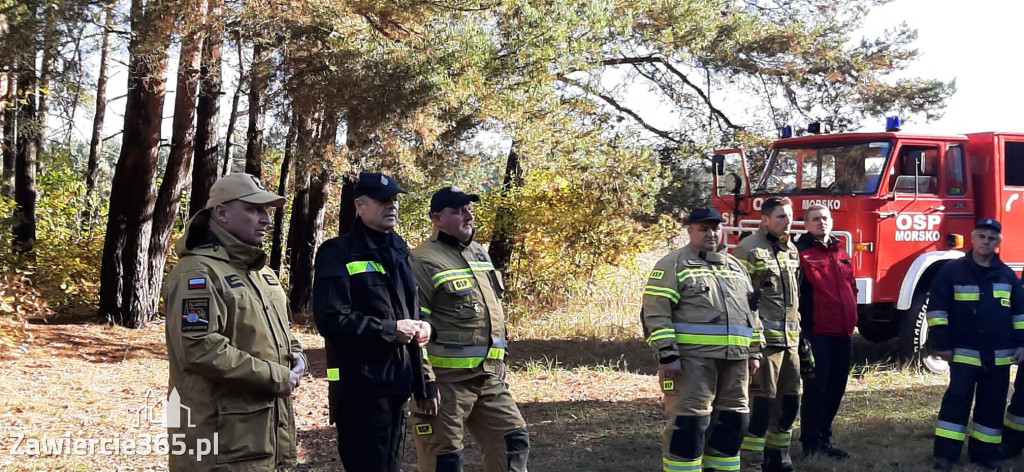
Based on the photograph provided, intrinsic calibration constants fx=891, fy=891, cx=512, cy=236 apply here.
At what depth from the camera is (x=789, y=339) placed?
5.71 meters

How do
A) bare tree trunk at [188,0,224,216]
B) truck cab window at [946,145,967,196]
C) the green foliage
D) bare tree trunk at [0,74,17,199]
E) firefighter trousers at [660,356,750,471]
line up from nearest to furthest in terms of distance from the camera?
firefighter trousers at [660,356,750,471] < truck cab window at [946,145,967,196] < bare tree trunk at [0,74,17,199] < bare tree trunk at [188,0,224,216] < the green foliage

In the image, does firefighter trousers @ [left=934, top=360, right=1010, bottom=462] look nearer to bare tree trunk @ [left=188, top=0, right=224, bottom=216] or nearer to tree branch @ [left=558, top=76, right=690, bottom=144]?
tree branch @ [left=558, top=76, right=690, bottom=144]

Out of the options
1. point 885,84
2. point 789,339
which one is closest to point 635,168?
point 885,84

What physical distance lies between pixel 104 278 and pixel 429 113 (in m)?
5.67

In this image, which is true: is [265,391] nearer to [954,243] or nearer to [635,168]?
[954,243]

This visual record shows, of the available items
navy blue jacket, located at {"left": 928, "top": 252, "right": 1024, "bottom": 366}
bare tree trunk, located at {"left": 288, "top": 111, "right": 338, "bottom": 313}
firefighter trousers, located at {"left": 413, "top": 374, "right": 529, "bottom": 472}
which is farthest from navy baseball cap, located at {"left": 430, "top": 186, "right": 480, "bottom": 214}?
bare tree trunk, located at {"left": 288, "top": 111, "right": 338, "bottom": 313}

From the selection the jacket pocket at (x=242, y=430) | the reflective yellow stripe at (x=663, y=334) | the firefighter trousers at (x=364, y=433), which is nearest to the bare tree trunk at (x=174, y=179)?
the reflective yellow stripe at (x=663, y=334)

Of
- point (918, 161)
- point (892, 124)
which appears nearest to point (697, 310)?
point (918, 161)

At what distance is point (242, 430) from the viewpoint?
300cm

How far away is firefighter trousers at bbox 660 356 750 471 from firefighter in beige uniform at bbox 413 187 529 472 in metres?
1.01

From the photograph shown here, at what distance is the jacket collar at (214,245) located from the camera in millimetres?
3105

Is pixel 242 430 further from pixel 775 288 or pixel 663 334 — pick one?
pixel 775 288

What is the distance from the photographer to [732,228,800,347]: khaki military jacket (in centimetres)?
570

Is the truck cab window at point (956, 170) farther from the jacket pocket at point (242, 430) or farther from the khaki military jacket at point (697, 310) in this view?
the jacket pocket at point (242, 430)
